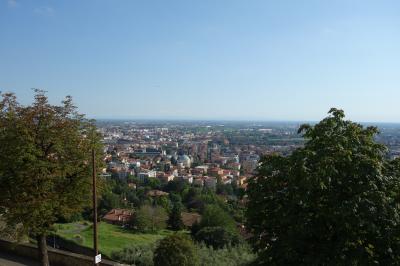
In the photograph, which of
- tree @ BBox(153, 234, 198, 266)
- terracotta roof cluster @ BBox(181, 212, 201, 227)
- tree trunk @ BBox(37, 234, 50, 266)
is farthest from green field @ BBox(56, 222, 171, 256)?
tree trunk @ BBox(37, 234, 50, 266)

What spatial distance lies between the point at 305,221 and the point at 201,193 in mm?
55227

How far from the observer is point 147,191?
67.4m

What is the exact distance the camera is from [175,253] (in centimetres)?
1766

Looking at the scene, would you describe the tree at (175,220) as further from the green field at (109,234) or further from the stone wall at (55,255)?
the stone wall at (55,255)

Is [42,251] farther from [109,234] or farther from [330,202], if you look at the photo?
[109,234]

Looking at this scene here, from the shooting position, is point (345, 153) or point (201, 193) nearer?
point (345, 153)

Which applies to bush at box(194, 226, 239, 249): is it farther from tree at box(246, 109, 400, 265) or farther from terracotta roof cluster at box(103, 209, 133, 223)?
tree at box(246, 109, 400, 265)

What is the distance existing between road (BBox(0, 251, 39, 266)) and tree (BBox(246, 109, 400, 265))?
800 cm

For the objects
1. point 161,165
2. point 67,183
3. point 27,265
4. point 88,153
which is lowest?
point 161,165

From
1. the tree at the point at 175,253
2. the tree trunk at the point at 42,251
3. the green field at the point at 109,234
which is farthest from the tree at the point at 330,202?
the green field at the point at 109,234

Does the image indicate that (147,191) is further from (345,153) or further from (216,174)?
(345,153)

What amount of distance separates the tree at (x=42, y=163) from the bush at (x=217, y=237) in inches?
819

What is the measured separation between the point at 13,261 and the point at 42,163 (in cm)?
414

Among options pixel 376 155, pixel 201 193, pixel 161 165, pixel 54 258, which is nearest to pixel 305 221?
pixel 376 155
